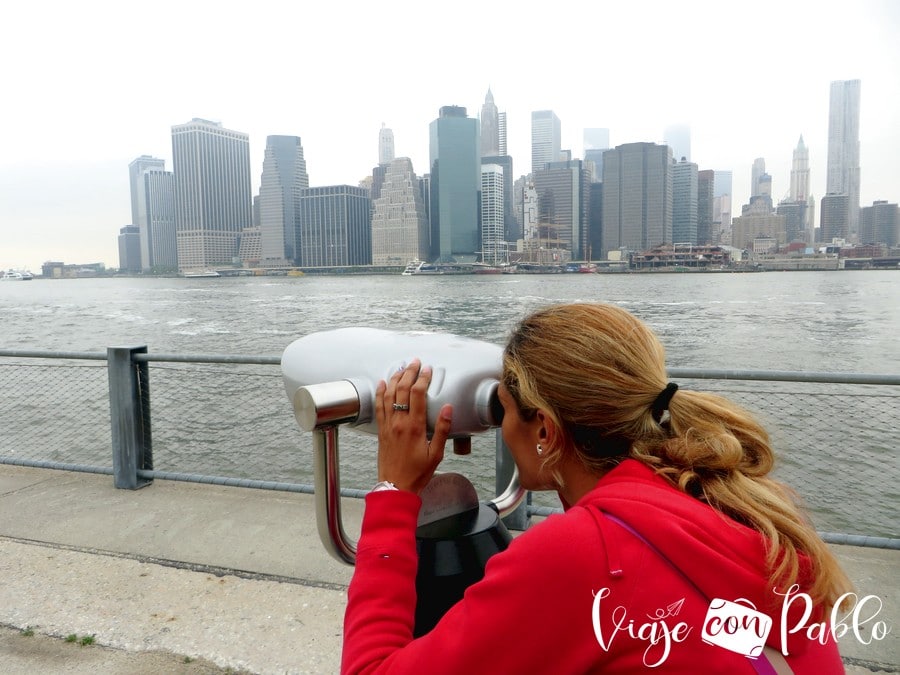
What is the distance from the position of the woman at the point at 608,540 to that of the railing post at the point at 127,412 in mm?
3735

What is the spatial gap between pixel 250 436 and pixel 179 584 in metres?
8.12

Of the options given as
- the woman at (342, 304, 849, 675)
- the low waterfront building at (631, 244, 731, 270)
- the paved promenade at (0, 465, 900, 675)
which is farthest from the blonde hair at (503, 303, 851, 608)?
the low waterfront building at (631, 244, 731, 270)

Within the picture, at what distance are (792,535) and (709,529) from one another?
0.14m

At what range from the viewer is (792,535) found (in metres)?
0.97

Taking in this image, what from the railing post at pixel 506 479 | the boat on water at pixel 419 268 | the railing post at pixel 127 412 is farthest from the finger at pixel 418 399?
the boat on water at pixel 419 268

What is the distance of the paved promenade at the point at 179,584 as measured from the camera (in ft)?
8.21

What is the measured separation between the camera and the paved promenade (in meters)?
2.50

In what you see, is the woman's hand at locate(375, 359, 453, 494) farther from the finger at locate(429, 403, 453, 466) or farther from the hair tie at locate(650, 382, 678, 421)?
the hair tie at locate(650, 382, 678, 421)

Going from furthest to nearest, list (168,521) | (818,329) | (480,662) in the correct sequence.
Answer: (818,329) → (168,521) → (480,662)

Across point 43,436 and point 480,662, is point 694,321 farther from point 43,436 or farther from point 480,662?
point 480,662

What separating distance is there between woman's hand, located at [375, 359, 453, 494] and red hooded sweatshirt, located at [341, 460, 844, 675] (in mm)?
214

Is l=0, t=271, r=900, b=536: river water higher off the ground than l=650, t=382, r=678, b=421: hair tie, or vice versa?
l=650, t=382, r=678, b=421: hair tie

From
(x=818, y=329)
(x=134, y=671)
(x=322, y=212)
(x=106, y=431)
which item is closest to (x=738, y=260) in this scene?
(x=322, y=212)

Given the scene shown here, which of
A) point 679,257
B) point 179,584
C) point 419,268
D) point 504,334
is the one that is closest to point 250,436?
point 179,584
